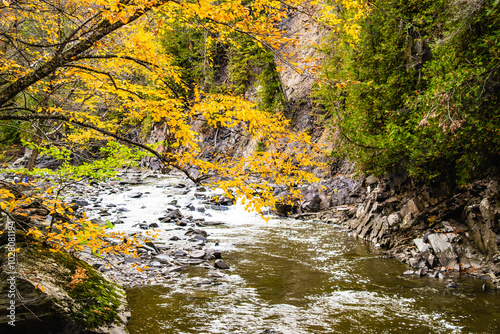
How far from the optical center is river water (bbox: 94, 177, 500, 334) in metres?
5.75

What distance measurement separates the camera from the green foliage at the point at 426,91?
7.91 metres

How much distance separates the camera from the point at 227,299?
6.91 meters

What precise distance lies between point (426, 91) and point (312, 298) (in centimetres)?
671

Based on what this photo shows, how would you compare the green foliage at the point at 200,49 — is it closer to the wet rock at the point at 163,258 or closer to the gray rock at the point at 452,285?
the wet rock at the point at 163,258

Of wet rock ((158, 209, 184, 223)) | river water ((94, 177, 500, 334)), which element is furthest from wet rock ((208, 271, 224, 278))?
wet rock ((158, 209, 184, 223))

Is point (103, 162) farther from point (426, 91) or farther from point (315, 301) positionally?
point (426, 91)

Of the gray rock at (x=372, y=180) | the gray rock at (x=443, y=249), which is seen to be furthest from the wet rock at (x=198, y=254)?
the gray rock at (x=372, y=180)

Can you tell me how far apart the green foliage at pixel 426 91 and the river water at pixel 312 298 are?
3672mm

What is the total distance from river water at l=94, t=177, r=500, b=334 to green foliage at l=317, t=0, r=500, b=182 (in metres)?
3.67

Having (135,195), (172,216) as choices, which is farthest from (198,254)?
(135,195)

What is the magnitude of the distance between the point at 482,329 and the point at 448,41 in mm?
7542

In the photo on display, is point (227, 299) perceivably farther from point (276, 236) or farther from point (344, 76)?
point (344, 76)

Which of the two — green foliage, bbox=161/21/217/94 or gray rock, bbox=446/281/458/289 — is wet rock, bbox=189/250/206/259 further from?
gray rock, bbox=446/281/458/289

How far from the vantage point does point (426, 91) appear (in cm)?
889
